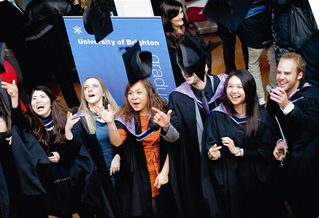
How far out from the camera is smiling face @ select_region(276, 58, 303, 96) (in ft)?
14.2

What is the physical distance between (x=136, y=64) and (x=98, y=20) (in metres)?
0.70

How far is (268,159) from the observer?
4.36m

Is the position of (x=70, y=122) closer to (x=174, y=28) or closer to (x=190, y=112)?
(x=190, y=112)

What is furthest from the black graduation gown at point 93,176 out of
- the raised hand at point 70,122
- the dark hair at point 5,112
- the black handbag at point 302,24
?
the black handbag at point 302,24

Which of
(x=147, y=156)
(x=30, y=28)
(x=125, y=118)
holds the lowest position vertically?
(x=147, y=156)

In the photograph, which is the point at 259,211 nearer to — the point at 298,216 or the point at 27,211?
the point at 298,216

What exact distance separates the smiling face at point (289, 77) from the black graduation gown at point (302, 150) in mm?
55

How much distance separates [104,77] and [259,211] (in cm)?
189

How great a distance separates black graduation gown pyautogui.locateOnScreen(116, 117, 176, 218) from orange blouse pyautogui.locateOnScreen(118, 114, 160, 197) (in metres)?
0.03

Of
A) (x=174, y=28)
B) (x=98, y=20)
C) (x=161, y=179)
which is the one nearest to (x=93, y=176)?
(x=161, y=179)

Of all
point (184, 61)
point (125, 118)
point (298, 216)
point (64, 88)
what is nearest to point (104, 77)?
point (125, 118)

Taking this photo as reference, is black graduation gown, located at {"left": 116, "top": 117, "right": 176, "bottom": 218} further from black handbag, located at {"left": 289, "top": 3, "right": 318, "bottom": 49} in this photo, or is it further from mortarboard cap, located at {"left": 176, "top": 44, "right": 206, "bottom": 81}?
black handbag, located at {"left": 289, "top": 3, "right": 318, "bottom": 49}

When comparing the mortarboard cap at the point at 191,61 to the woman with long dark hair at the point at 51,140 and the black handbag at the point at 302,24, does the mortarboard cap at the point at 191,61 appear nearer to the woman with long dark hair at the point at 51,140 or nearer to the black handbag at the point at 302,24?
the woman with long dark hair at the point at 51,140

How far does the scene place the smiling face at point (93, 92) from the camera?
4.63 meters
